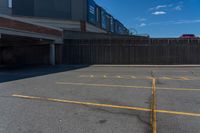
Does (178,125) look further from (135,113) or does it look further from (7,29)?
(7,29)

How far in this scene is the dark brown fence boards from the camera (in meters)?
26.7

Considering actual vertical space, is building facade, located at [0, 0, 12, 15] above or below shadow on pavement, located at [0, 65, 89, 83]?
above

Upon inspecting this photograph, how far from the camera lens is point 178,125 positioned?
16.5ft

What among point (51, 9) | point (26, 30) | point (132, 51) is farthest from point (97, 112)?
point (51, 9)

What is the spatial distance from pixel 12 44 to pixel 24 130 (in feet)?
89.6

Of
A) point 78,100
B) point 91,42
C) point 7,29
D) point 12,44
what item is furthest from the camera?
point 12,44

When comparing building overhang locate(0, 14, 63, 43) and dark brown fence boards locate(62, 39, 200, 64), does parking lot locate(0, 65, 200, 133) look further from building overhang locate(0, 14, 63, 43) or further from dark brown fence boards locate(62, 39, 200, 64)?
dark brown fence boards locate(62, 39, 200, 64)

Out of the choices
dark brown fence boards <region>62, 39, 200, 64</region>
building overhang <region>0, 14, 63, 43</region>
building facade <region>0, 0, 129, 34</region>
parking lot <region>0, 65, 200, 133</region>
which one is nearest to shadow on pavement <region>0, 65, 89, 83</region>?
building overhang <region>0, 14, 63, 43</region>

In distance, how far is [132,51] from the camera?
27422 mm

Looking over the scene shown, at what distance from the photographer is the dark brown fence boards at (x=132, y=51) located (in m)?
26.7

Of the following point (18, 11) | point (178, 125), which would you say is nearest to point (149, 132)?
point (178, 125)

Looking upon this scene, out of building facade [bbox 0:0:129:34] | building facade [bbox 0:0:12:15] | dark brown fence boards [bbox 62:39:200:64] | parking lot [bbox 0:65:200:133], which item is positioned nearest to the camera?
parking lot [bbox 0:65:200:133]

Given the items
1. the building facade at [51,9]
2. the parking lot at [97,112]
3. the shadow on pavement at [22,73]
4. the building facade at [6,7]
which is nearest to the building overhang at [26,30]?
the shadow on pavement at [22,73]

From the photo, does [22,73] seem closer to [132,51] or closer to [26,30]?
[26,30]
